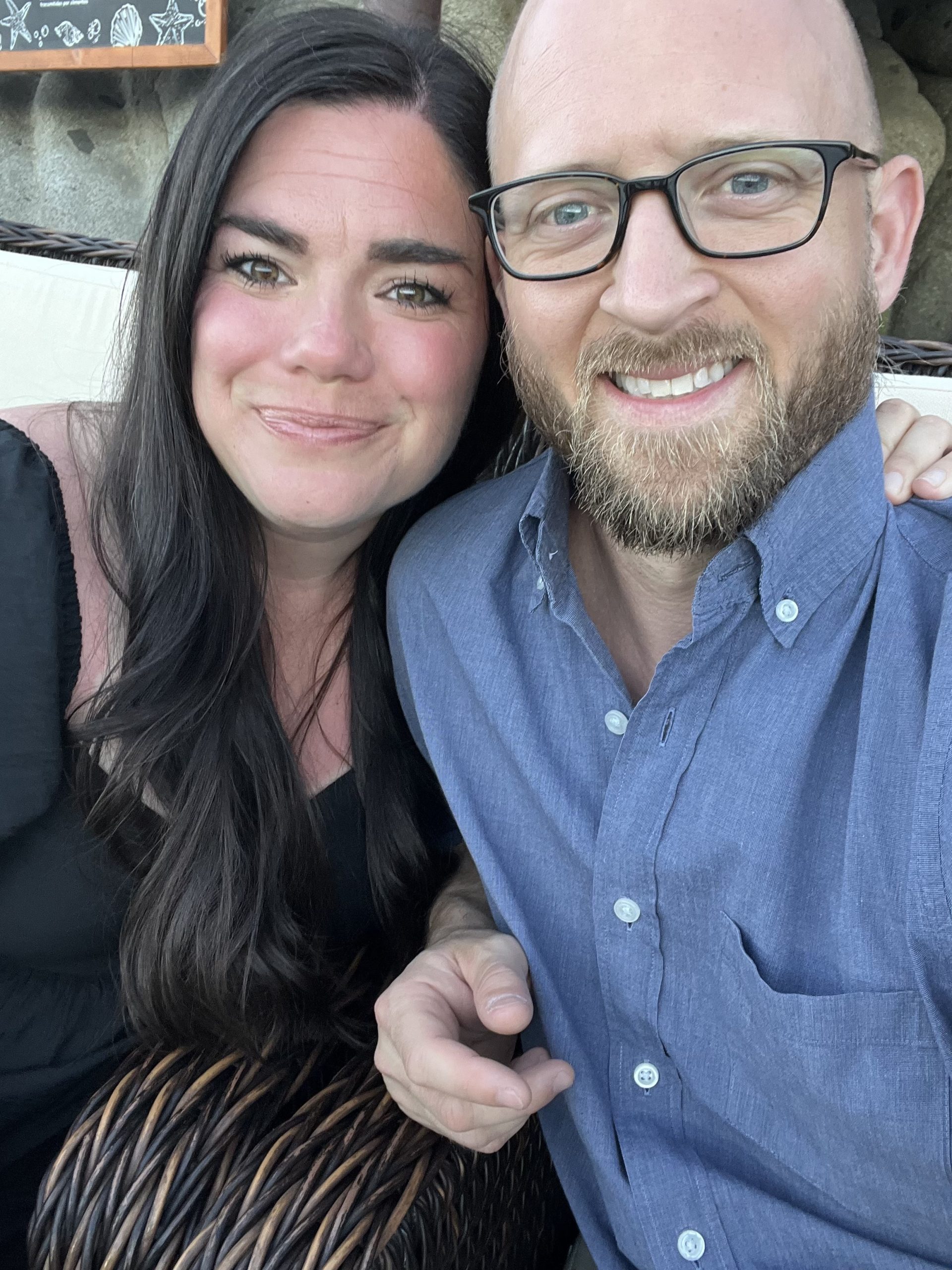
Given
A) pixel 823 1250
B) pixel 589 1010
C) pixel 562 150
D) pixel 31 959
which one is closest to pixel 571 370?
pixel 562 150

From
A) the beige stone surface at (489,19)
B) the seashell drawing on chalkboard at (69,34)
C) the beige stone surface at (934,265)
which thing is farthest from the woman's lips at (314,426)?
the seashell drawing on chalkboard at (69,34)

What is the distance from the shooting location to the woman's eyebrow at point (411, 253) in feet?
4.02

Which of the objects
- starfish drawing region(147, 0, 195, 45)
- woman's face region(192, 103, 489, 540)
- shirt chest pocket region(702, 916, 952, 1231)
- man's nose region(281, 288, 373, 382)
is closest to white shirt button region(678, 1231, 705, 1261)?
shirt chest pocket region(702, 916, 952, 1231)

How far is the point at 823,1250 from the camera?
94 cm

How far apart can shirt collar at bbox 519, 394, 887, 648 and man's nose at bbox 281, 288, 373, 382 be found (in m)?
0.51

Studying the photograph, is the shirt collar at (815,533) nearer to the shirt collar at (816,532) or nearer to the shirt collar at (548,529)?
the shirt collar at (816,532)

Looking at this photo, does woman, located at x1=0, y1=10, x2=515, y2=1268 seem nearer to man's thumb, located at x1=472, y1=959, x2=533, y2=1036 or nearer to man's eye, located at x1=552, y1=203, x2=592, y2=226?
man's eye, located at x1=552, y1=203, x2=592, y2=226

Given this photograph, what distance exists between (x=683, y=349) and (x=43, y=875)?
1.01 meters

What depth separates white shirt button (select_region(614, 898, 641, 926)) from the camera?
3.30 feet

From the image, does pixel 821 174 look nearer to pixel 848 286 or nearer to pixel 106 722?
pixel 848 286

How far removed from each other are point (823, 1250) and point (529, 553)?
2.54 feet

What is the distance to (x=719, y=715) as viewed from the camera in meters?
1.00

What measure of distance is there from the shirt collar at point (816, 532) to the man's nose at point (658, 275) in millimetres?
206

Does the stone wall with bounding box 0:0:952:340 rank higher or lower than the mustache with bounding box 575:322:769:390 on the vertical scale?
higher
